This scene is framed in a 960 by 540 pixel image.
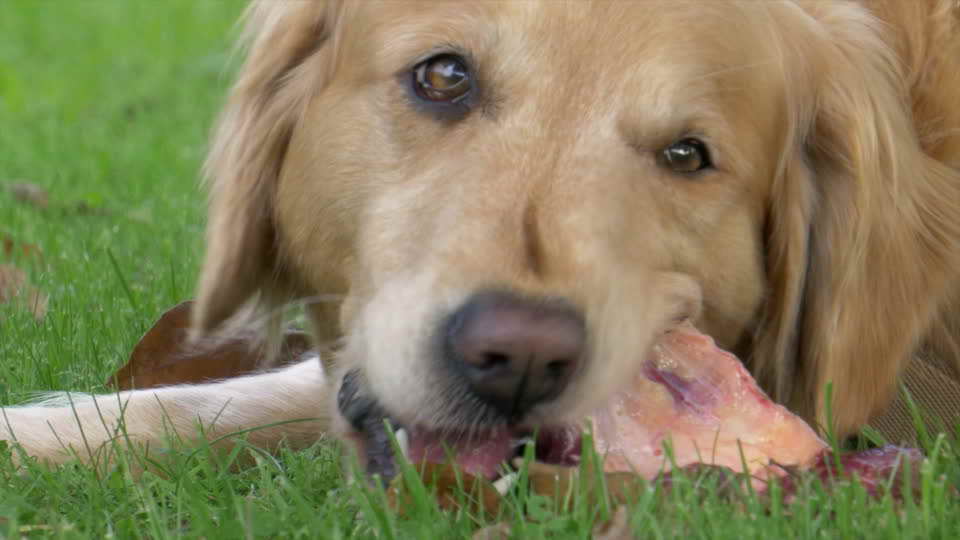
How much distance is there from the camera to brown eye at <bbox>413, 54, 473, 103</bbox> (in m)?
3.21

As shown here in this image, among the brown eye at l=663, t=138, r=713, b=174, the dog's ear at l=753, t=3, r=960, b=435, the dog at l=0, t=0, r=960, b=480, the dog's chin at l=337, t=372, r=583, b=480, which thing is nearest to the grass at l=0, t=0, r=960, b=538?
the dog's chin at l=337, t=372, r=583, b=480

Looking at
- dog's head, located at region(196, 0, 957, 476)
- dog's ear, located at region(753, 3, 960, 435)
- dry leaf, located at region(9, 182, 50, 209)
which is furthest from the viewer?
dry leaf, located at region(9, 182, 50, 209)

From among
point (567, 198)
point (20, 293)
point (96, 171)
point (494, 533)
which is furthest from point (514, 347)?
point (96, 171)

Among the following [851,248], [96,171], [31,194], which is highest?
[851,248]

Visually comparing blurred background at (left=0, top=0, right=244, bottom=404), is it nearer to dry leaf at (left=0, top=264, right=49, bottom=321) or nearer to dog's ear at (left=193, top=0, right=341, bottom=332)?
dry leaf at (left=0, top=264, right=49, bottom=321)

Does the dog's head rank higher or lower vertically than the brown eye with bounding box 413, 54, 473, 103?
lower

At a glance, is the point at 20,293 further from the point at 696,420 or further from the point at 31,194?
the point at 696,420

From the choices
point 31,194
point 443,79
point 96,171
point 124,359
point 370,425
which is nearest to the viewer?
point 370,425

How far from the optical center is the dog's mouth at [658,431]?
292 centimetres

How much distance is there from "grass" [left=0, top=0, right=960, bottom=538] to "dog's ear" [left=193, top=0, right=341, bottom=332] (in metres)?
0.41

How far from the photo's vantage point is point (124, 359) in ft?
13.8

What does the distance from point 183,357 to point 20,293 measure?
79 cm

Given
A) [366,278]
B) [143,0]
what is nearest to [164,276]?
[366,278]

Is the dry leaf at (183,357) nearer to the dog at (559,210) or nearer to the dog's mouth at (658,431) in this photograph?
the dog at (559,210)
